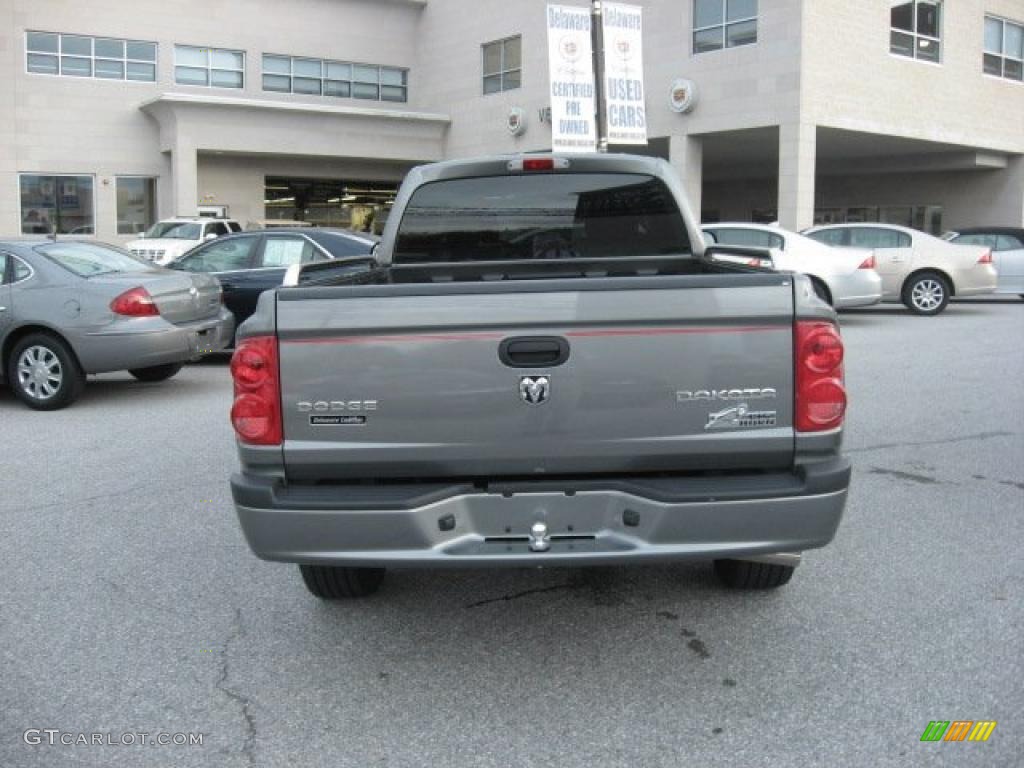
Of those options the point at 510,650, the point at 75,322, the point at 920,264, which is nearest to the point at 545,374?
the point at 510,650

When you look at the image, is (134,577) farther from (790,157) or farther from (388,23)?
(388,23)

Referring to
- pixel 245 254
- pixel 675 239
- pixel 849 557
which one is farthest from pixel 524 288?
pixel 245 254

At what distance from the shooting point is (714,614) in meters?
4.31

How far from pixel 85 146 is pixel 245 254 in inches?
905

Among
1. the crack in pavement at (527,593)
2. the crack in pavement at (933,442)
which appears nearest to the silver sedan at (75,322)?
the crack in pavement at (527,593)

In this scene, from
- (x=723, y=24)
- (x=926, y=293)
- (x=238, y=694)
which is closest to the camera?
(x=238, y=694)

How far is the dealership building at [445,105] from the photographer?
2527cm

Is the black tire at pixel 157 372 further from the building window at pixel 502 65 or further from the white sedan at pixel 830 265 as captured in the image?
the building window at pixel 502 65

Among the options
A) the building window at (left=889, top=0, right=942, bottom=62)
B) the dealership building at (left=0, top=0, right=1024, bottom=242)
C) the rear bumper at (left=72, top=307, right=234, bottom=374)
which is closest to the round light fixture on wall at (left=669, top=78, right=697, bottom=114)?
the dealership building at (left=0, top=0, right=1024, bottom=242)

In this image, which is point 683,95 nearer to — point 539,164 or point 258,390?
point 539,164

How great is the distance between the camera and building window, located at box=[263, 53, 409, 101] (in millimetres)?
35031

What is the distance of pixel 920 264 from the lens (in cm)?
1747

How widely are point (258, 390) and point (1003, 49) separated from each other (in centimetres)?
3100

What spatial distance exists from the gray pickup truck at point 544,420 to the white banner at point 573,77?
472 inches
